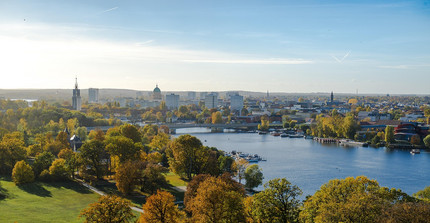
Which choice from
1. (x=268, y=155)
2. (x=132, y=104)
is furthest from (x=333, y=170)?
(x=132, y=104)

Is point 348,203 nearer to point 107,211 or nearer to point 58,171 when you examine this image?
point 107,211

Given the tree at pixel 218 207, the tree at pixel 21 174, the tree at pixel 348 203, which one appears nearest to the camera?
the tree at pixel 348 203

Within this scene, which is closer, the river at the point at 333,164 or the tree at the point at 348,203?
the tree at the point at 348,203

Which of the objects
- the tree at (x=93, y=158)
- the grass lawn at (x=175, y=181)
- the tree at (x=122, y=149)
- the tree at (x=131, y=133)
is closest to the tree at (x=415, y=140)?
the tree at (x=131, y=133)

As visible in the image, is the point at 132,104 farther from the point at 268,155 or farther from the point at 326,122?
the point at 268,155

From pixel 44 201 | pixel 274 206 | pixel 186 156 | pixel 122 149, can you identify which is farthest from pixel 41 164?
pixel 274 206

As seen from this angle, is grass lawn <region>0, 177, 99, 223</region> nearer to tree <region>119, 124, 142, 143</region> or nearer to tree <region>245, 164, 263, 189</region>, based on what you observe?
tree <region>245, 164, 263, 189</region>

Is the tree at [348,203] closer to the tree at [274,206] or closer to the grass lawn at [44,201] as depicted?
the tree at [274,206]
